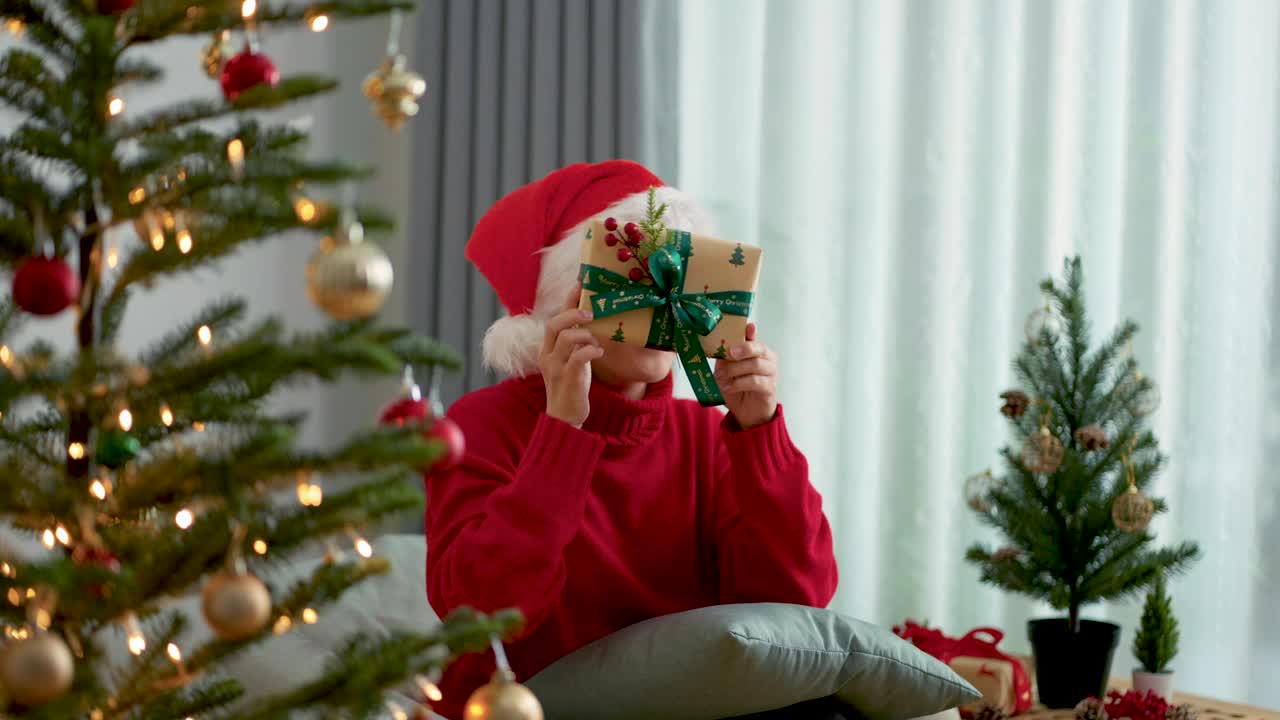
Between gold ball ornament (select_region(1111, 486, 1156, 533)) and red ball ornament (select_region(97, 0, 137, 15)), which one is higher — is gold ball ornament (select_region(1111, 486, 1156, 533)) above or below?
below

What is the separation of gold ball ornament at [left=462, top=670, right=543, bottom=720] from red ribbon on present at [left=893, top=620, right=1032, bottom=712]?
49.0 inches

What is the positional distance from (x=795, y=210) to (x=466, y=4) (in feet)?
3.07

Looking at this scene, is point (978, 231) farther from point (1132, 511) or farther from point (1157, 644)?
point (1157, 644)

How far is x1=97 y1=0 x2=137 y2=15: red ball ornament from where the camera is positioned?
0.67m

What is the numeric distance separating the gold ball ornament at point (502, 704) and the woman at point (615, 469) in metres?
0.69

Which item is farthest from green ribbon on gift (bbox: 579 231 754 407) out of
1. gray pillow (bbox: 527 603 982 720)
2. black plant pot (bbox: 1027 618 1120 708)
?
black plant pot (bbox: 1027 618 1120 708)

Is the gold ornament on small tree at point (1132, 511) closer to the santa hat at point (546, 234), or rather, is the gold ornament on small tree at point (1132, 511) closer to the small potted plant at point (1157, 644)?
Result: the small potted plant at point (1157, 644)

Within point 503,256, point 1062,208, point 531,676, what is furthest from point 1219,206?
point 531,676

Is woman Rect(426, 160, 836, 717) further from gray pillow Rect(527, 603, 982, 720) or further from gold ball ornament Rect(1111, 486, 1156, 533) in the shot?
gold ball ornament Rect(1111, 486, 1156, 533)

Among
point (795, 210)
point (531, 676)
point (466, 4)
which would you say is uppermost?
point (466, 4)

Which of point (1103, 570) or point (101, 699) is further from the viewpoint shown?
point (1103, 570)

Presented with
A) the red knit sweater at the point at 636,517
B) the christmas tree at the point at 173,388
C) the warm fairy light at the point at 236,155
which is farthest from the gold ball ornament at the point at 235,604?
the red knit sweater at the point at 636,517

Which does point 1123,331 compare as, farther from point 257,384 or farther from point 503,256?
point 257,384

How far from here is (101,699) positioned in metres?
0.65
